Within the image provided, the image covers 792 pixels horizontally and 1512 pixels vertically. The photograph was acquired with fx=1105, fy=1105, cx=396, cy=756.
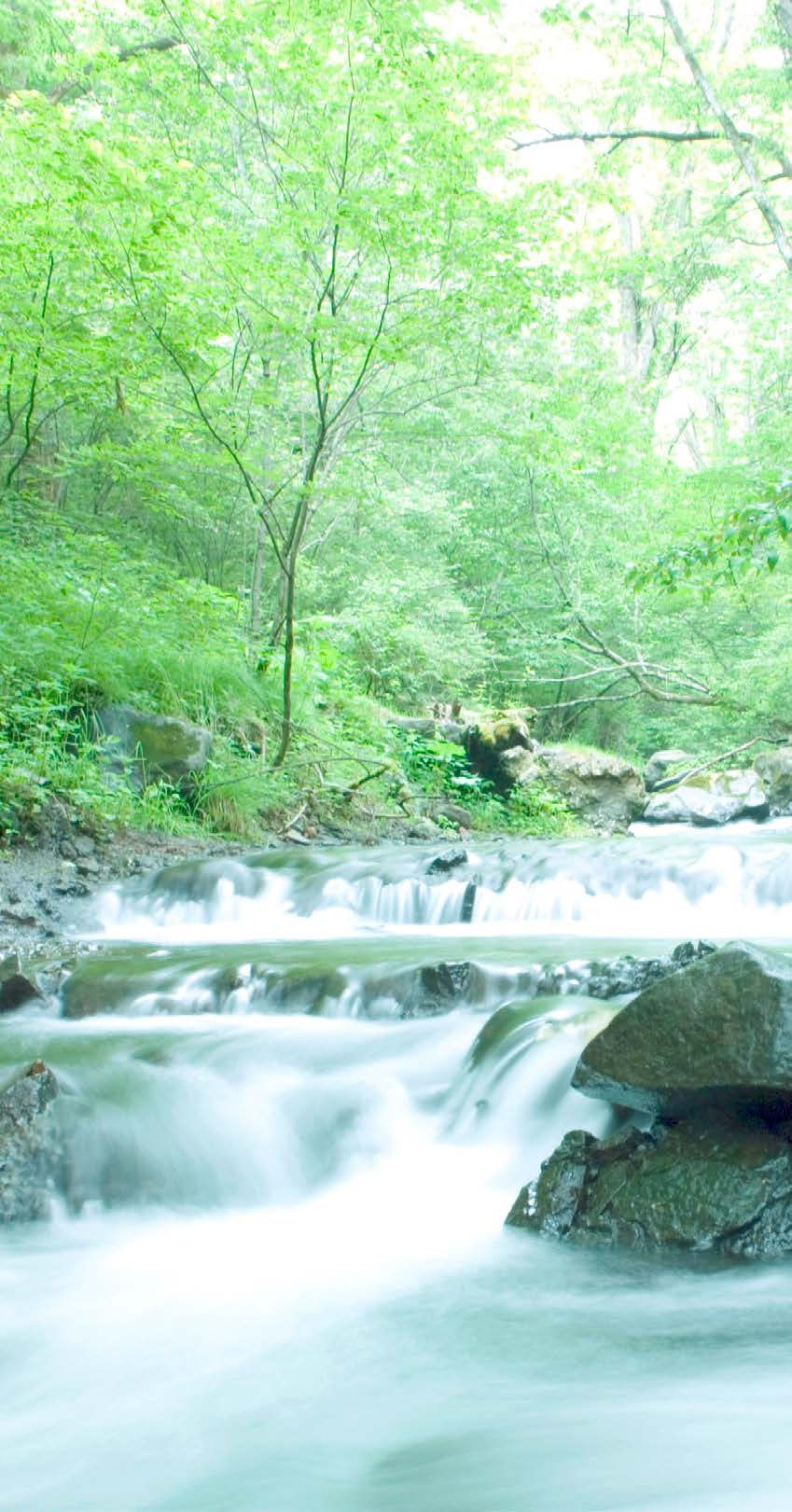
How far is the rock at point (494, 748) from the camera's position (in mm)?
13047

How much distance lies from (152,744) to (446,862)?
269 centimetres

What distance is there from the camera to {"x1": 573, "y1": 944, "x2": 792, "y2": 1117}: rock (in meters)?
2.94

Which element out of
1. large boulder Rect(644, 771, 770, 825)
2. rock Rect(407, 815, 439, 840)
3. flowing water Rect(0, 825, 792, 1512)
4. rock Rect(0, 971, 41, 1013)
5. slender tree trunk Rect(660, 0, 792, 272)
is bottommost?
flowing water Rect(0, 825, 792, 1512)

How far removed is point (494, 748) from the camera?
13.2 metres

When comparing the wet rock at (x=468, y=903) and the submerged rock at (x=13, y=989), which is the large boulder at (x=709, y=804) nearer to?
the wet rock at (x=468, y=903)

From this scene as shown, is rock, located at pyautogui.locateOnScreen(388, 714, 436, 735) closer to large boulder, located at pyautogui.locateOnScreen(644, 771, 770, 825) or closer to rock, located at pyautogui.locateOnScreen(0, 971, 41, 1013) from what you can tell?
large boulder, located at pyautogui.locateOnScreen(644, 771, 770, 825)

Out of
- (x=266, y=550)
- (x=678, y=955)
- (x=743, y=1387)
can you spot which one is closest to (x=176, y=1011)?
(x=678, y=955)

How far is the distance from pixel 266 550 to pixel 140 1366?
1159 centimetres

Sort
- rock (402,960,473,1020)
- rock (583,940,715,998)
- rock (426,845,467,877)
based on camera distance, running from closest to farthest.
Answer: rock (583,940,715,998) → rock (402,960,473,1020) → rock (426,845,467,877)

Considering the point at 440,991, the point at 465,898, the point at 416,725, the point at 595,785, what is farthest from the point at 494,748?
the point at 440,991

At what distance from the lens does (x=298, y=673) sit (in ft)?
35.2

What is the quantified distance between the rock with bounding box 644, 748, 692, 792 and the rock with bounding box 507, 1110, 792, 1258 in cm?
1398

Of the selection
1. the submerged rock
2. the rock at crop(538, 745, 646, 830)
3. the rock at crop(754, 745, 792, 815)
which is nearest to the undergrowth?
the rock at crop(538, 745, 646, 830)

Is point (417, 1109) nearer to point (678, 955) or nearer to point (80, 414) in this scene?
point (678, 955)
